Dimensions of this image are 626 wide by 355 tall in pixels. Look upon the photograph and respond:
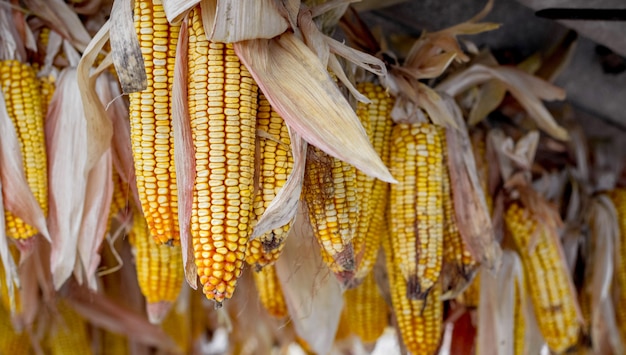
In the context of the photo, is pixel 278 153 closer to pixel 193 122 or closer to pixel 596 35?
pixel 193 122

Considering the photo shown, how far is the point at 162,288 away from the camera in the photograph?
6.38ft

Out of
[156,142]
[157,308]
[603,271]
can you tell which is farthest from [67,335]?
[603,271]

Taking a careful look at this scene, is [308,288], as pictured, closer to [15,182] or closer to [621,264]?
[15,182]

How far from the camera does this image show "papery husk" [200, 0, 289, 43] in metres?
1.29

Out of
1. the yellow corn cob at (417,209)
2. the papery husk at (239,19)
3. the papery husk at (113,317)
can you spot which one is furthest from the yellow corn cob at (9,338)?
the papery husk at (239,19)

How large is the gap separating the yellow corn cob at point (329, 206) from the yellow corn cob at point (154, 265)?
0.61 meters

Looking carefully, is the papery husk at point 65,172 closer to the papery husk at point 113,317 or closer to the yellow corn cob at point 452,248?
the papery husk at point 113,317

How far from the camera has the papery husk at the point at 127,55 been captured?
4.28 ft

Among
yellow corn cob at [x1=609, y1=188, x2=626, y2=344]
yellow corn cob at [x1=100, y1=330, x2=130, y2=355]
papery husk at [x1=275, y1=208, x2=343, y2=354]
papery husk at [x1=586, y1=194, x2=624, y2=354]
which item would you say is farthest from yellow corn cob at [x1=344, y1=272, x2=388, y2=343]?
yellow corn cob at [x1=100, y1=330, x2=130, y2=355]

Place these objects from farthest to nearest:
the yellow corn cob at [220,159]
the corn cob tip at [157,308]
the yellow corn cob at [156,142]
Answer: the corn cob tip at [157,308] < the yellow corn cob at [156,142] < the yellow corn cob at [220,159]

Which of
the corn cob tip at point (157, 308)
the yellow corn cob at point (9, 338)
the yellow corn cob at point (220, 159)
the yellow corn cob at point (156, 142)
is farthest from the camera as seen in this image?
the yellow corn cob at point (9, 338)

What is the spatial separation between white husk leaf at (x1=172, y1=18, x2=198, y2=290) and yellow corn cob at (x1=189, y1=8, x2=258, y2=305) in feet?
0.05

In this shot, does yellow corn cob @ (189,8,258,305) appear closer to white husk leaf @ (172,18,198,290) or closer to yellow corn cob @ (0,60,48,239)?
white husk leaf @ (172,18,198,290)

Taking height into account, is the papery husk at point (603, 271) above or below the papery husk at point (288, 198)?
below
